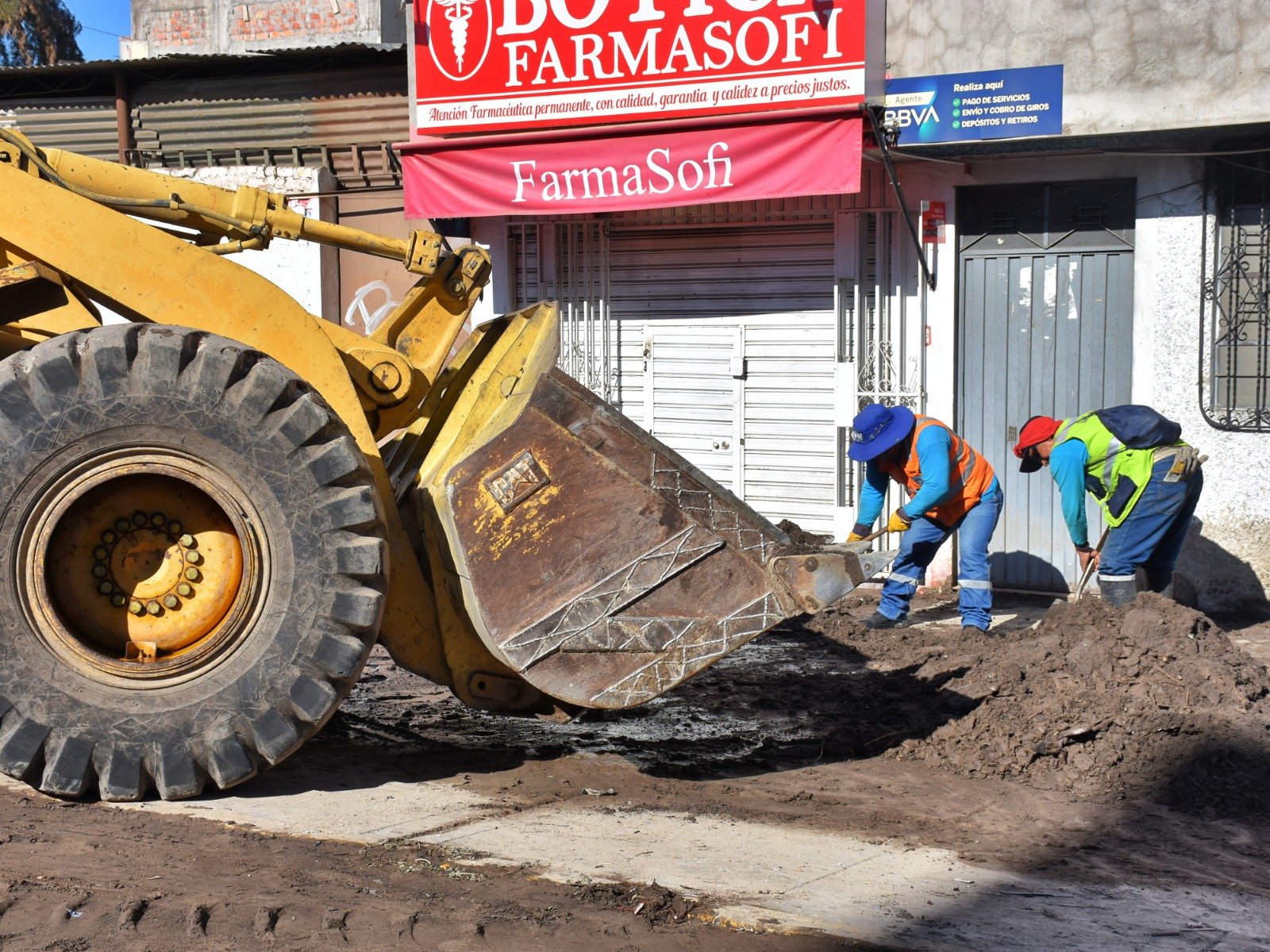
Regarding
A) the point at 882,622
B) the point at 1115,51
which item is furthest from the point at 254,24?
the point at 882,622

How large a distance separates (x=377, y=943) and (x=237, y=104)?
33.2 feet

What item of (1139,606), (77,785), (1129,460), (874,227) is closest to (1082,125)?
(874,227)

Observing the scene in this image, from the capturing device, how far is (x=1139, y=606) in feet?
21.2

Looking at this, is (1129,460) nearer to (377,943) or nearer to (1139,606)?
(1139,606)

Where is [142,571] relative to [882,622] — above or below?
above

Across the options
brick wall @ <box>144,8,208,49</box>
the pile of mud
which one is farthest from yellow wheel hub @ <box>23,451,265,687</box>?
brick wall @ <box>144,8,208,49</box>

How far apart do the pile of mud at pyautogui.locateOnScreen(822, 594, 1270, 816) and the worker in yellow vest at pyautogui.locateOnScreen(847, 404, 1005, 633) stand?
1398mm

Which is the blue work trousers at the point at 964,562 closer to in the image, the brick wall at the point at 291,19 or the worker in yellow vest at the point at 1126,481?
the worker in yellow vest at the point at 1126,481

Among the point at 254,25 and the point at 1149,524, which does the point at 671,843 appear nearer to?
the point at 1149,524

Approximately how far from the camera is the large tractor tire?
15.2 ft

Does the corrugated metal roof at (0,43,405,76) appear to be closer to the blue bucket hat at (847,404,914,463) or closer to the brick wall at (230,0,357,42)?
the brick wall at (230,0,357,42)

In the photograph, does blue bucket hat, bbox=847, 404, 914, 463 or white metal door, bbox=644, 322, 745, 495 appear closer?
blue bucket hat, bbox=847, 404, 914, 463

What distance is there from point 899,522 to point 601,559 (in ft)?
11.1

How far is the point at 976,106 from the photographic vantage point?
8.97 m
